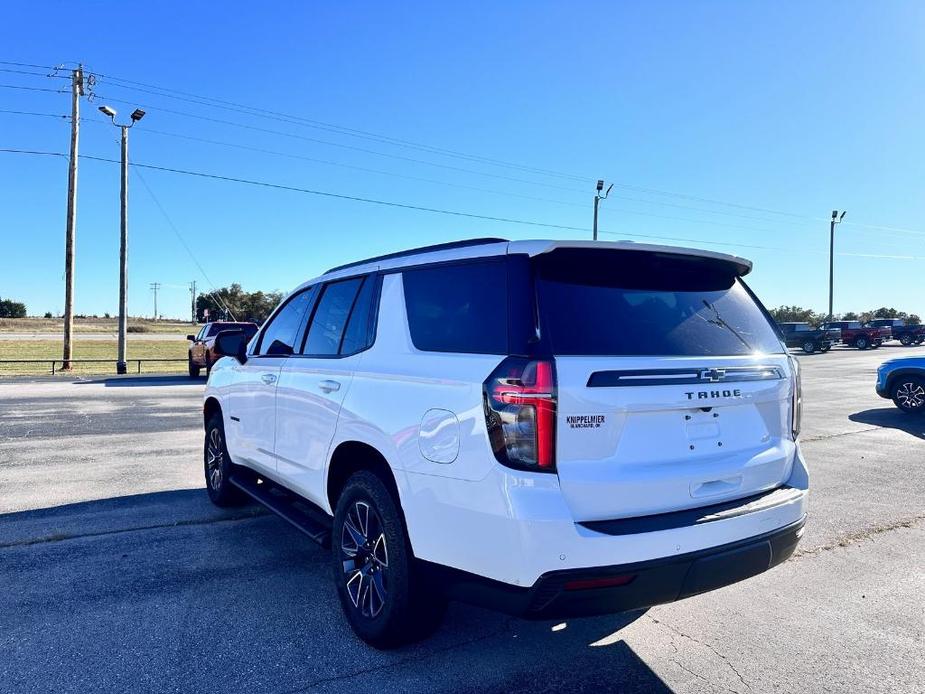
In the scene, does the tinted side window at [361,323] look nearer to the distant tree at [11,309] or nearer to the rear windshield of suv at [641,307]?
the rear windshield of suv at [641,307]

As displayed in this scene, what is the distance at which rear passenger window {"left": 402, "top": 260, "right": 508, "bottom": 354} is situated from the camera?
2830 mm

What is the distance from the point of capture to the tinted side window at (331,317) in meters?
4.00

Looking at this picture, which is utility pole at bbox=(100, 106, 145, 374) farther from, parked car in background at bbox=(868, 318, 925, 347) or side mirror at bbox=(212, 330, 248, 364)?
parked car in background at bbox=(868, 318, 925, 347)

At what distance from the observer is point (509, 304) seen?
110 inches

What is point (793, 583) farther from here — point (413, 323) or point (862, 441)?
point (862, 441)

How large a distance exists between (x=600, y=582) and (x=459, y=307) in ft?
4.36

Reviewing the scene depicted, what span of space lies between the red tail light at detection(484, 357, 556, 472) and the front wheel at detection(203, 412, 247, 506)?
3.47m

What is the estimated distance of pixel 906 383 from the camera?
41.2 feet

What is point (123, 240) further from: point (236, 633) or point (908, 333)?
point (908, 333)

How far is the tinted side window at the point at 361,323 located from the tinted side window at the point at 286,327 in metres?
0.81

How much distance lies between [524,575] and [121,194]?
2686 centimetres

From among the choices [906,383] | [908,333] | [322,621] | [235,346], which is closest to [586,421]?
[322,621]

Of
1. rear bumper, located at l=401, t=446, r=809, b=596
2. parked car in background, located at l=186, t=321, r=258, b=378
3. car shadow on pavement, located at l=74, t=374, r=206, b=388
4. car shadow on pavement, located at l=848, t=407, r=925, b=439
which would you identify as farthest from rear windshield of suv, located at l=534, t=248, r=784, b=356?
parked car in background, located at l=186, t=321, r=258, b=378

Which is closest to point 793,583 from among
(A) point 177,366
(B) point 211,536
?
(B) point 211,536
